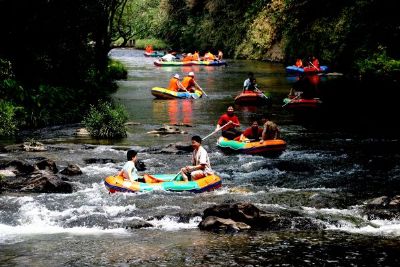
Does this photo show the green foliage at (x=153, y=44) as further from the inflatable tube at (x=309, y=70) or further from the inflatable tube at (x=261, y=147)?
the inflatable tube at (x=261, y=147)

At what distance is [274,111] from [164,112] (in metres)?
4.79

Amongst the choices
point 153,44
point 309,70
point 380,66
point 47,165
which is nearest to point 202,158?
point 47,165

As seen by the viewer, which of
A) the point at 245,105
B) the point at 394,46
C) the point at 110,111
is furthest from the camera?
the point at 394,46

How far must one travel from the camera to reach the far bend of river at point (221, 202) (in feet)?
35.8

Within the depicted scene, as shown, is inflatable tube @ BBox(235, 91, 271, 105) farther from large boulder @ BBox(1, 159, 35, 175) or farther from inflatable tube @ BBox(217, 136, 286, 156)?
large boulder @ BBox(1, 159, 35, 175)

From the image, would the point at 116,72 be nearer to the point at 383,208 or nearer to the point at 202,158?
the point at 202,158

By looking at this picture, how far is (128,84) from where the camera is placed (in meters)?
40.5

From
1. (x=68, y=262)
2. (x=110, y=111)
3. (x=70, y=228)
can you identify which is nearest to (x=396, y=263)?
(x=68, y=262)

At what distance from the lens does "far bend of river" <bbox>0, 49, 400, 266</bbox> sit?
35.8ft

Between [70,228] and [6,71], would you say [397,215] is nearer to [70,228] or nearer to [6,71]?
[70,228]

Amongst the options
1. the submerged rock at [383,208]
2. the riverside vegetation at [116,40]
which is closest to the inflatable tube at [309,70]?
the riverside vegetation at [116,40]

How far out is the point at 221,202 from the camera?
46.8 feet

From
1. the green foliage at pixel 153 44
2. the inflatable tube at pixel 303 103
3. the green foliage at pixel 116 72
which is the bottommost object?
the inflatable tube at pixel 303 103

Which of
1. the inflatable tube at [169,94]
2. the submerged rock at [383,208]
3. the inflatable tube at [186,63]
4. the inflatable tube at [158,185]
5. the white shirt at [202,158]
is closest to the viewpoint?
the submerged rock at [383,208]
